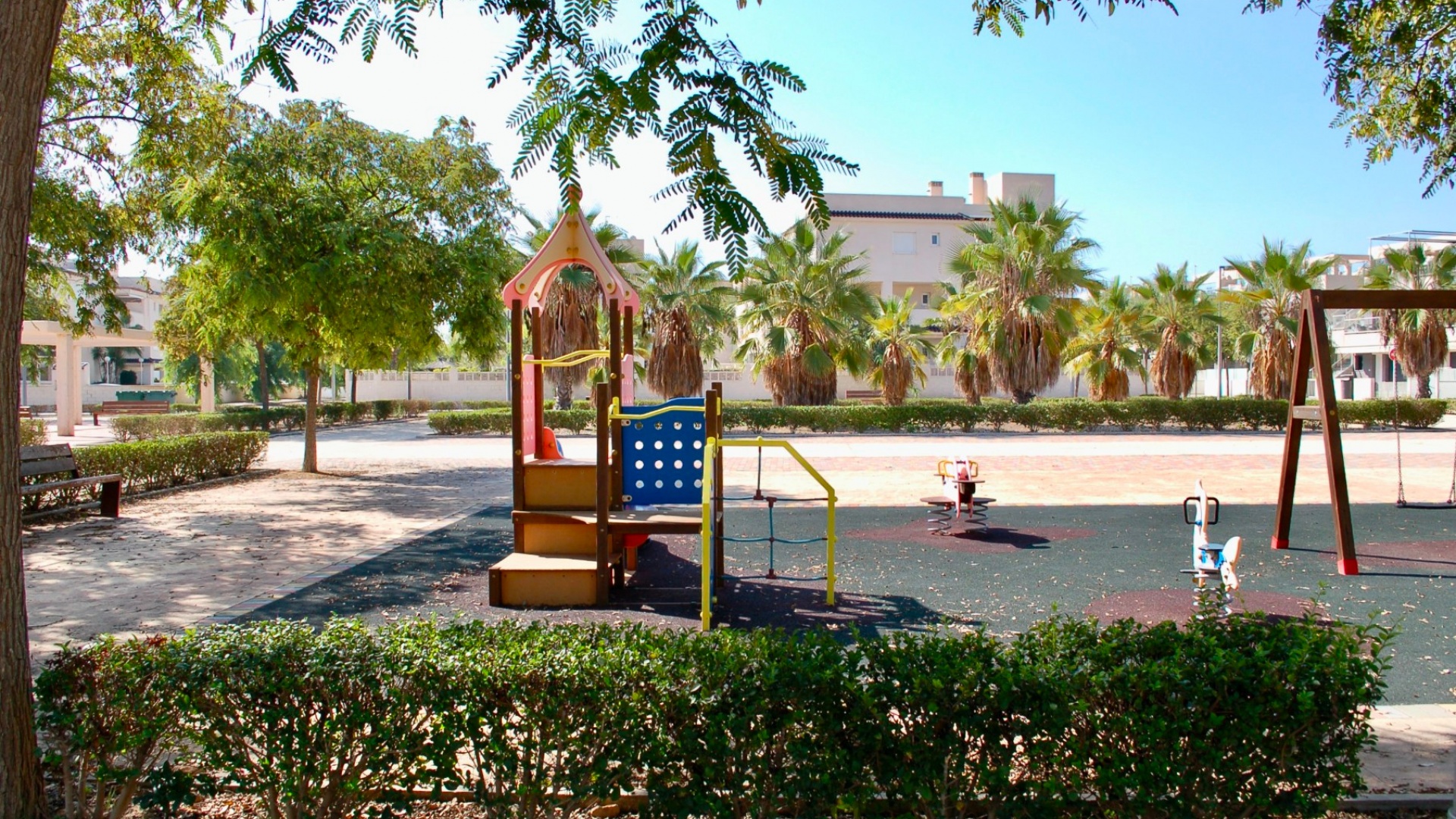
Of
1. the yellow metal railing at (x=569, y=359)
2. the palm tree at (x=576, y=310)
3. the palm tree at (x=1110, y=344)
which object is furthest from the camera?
the palm tree at (x=1110, y=344)

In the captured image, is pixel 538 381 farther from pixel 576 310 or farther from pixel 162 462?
pixel 576 310

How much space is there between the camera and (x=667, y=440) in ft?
26.1

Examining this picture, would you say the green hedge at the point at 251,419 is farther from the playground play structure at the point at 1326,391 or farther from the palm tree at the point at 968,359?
the playground play structure at the point at 1326,391

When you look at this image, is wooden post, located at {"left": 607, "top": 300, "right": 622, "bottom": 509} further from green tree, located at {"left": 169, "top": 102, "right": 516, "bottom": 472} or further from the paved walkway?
green tree, located at {"left": 169, "top": 102, "right": 516, "bottom": 472}

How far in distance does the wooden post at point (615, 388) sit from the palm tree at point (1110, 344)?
26.9 metres

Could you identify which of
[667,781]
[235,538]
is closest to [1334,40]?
[667,781]

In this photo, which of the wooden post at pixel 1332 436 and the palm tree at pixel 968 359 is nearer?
the wooden post at pixel 1332 436

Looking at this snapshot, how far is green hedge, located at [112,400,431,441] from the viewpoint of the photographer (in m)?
27.2

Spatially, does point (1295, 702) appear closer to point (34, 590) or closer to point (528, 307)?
point (528, 307)

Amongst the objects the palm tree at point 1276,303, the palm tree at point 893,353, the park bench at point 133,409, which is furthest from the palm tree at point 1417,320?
the park bench at point 133,409

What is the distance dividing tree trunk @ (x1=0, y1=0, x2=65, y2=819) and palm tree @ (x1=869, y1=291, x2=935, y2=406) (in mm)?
26660

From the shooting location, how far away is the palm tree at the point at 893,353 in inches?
1144

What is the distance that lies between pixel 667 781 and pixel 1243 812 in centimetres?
179

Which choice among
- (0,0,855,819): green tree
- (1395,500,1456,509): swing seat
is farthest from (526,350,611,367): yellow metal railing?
(1395,500,1456,509): swing seat
